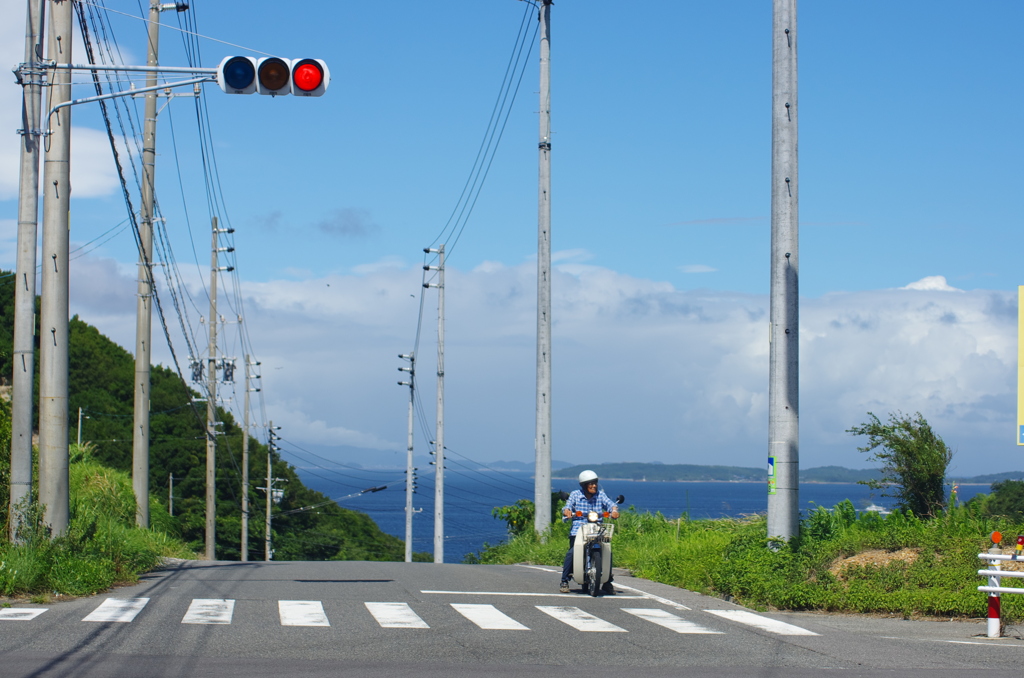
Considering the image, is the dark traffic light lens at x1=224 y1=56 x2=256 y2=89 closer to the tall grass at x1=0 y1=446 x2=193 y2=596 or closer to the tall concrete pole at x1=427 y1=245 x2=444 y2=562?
the tall grass at x1=0 y1=446 x2=193 y2=596

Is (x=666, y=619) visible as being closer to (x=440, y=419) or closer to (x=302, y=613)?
(x=302, y=613)

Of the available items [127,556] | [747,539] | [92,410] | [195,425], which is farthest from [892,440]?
[195,425]

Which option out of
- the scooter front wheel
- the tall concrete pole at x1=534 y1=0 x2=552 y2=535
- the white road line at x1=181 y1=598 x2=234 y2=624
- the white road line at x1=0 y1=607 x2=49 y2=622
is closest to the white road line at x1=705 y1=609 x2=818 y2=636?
the scooter front wheel

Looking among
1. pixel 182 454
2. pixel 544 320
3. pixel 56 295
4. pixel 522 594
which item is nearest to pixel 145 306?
pixel 544 320

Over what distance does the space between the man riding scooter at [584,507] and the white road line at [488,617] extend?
2073 mm

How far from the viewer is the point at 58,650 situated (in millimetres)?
8609

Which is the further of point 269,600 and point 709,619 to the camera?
point 269,600

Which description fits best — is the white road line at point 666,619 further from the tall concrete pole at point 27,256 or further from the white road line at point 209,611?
the tall concrete pole at point 27,256

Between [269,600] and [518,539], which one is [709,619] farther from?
[518,539]

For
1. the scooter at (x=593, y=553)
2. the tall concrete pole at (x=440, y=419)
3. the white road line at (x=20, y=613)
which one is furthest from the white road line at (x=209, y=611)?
the tall concrete pole at (x=440, y=419)

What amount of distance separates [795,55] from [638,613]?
25.3 ft

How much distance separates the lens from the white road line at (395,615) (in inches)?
412

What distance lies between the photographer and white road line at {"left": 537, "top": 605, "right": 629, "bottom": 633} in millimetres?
10552

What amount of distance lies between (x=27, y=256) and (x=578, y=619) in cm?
872
